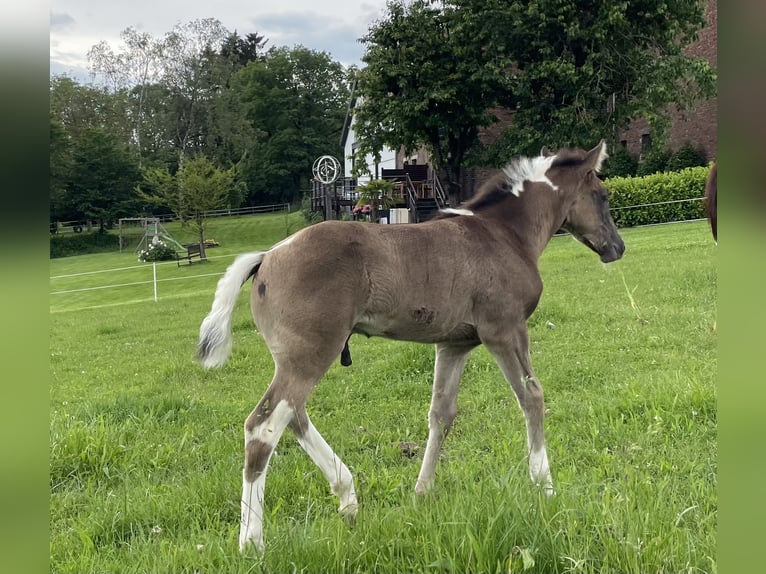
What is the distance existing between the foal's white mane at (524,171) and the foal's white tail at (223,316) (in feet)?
5.18

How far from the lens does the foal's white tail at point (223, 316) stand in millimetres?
2584

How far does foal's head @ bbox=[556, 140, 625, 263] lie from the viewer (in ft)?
11.0

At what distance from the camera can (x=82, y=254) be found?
22.4 meters

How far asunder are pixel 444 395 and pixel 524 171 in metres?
1.43

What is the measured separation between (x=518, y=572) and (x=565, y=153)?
2.47 meters

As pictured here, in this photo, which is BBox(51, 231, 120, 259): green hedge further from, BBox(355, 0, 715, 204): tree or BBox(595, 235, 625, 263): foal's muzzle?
BBox(595, 235, 625, 263): foal's muzzle

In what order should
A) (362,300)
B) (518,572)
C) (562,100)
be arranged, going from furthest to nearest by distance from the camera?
(562,100), (362,300), (518,572)

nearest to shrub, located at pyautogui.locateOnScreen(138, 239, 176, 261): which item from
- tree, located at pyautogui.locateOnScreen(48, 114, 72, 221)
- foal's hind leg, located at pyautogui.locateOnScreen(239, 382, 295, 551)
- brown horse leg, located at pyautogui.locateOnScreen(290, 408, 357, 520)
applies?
tree, located at pyautogui.locateOnScreen(48, 114, 72, 221)

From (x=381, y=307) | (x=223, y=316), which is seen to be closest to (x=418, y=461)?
(x=381, y=307)

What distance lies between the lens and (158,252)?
77.7ft

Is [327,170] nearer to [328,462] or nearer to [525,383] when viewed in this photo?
[525,383]

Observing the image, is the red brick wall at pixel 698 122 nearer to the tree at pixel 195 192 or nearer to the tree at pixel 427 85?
the tree at pixel 427 85
